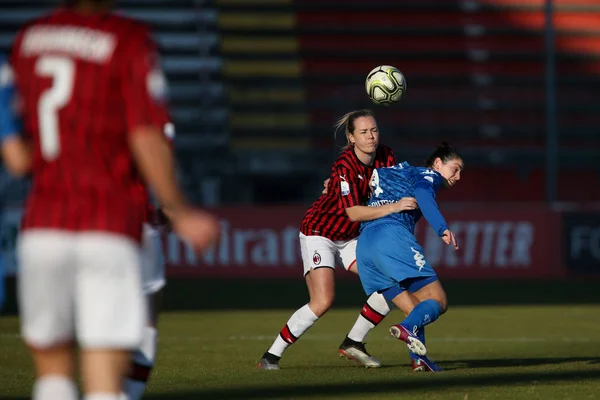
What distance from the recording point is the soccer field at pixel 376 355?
7336 mm

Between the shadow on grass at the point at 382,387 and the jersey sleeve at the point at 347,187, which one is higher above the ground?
the jersey sleeve at the point at 347,187

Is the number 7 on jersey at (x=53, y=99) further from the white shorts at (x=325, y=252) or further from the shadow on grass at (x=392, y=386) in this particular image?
the white shorts at (x=325, y=252)

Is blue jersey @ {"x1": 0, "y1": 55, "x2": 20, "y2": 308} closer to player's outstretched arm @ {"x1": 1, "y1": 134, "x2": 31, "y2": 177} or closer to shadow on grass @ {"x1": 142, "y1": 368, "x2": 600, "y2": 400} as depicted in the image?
player's outstretched arm @ {"x1": 1, "y1": 134, "x2": 31, "y2": 177}

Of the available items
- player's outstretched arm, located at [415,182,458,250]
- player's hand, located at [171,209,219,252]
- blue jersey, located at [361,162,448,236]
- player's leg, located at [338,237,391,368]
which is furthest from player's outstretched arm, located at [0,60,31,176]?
player's leg, located at [338,237,391,368]

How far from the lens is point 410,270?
8.19 meters

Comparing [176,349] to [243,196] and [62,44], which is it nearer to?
[62,44]

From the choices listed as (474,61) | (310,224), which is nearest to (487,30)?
(474,61)

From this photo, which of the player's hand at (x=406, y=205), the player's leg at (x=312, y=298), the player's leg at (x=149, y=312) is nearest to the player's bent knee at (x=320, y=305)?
the player's leg at (x=312, y=298)

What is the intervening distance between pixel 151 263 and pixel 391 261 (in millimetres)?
2724

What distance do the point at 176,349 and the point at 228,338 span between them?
1.08 metres

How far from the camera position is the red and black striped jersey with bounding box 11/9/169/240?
3.84 metres

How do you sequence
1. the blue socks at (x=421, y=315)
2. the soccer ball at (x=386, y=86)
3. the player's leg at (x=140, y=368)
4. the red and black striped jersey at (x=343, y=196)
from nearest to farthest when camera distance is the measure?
the player's leg at (x=140, y=368), the blue socks at (x=421, y=315), the red and black striped jersey at (x=343, y=196), the soccer ball at (x=386, y=86)

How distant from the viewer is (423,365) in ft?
27.6

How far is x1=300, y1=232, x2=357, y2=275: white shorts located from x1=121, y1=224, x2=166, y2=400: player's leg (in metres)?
2.90
